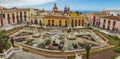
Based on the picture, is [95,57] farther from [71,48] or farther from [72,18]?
[72,18]

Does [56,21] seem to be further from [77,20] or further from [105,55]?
[105,55]

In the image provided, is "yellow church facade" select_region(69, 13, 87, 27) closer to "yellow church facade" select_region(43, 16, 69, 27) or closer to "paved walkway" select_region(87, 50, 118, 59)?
"yellow church facade" select_region(43, 16, 69, 27)

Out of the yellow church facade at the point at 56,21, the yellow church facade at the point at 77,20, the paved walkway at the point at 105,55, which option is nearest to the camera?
the paved walkway at the point at 105,55

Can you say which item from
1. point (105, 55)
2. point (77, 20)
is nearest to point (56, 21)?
point (77, 20)

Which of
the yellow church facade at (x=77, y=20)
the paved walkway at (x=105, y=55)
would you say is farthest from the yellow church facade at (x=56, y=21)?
the paved walkway at (x=105, y=55)

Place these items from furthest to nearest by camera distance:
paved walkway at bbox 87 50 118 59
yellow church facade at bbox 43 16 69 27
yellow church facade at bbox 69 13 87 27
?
yellow church facade at bbox 69 13 87 27 → yellow church facade at bbox 43 16 69 27 → paved walkway at bbox 87 50 118 59

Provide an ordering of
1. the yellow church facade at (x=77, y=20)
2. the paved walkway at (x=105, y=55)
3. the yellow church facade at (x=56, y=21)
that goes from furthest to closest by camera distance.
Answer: the yellow church facade at (x=77, y=20) → the yellow church facade at (x=56, y=21) → the paved walkway at (x=105, y=55)

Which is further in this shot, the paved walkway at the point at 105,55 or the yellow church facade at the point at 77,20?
the yellow church facade at the point at 77,20

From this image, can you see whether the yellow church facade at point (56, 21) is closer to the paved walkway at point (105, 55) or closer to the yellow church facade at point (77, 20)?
the yellow church facade at point (77, 20)

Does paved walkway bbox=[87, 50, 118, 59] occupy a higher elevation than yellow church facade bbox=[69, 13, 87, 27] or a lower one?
lower

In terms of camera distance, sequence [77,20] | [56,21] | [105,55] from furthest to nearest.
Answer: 1. [77,20]
2. [56,21]
3. [105,55]

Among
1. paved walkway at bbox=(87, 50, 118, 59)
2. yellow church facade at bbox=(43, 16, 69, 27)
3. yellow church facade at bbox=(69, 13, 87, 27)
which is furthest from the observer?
yellow church facade at bbox=(69, 13, 87, 27)

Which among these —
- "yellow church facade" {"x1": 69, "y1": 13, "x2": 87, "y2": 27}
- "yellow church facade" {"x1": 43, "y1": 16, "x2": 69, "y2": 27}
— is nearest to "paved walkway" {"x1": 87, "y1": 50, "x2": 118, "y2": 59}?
"yellow church facade" {"x1": 69, "y1": 13, "x2": 87, "y2": 27}

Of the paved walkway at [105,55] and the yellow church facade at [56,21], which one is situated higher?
the yellow church facade at [56,21]
